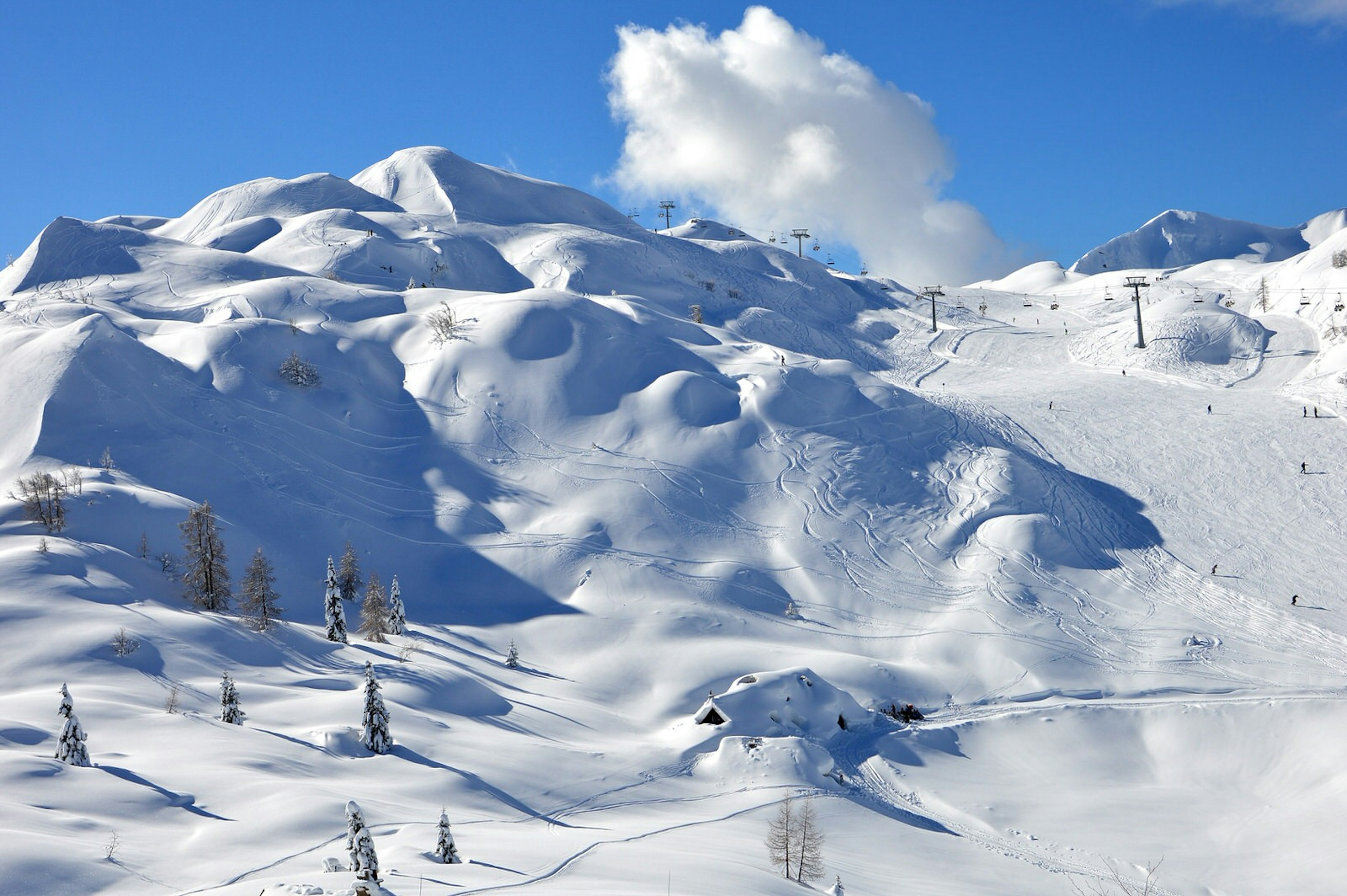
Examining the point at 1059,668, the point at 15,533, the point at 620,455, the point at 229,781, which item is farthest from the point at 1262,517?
the point at 15,533

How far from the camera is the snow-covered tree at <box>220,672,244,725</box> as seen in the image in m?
28.9

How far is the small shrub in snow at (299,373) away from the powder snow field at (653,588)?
95 cm

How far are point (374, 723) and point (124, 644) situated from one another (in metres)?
10.4

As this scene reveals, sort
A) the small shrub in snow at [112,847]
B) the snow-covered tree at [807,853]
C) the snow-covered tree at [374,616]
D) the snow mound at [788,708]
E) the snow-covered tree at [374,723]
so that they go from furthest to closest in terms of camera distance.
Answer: the snow-covered tree at [374,616] < the snow mound at [788,708] < the snow-covered tree at [374,723] < the snow-covered tree at [807,853] < the small shrub in snow at [112,847]

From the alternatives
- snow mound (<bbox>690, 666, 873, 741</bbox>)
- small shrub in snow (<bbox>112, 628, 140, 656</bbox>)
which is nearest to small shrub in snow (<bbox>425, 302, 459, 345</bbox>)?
small shrub in snow (<bbox>112, 628, 140, 656</bbox>)

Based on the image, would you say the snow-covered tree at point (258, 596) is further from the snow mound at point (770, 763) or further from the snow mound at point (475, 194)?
the snow mound at point (475, 194)

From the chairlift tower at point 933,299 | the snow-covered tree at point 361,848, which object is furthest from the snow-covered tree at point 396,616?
the chairlift tower at point 933,299

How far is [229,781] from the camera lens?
76.9ft

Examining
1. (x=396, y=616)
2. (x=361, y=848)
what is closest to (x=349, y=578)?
(x=396, y=616)

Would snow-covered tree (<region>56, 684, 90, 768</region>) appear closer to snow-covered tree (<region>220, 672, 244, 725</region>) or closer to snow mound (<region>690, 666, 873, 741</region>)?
snow-covered tree (<region>220, 672, 244, 725</region>)

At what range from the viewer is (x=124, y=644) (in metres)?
32.0

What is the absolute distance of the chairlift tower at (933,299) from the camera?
93.1 m

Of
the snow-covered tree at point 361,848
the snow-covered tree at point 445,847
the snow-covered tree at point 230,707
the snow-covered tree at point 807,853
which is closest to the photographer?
the snow-covered tree at point 361,848

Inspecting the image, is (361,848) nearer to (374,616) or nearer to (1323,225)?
(374,616)
